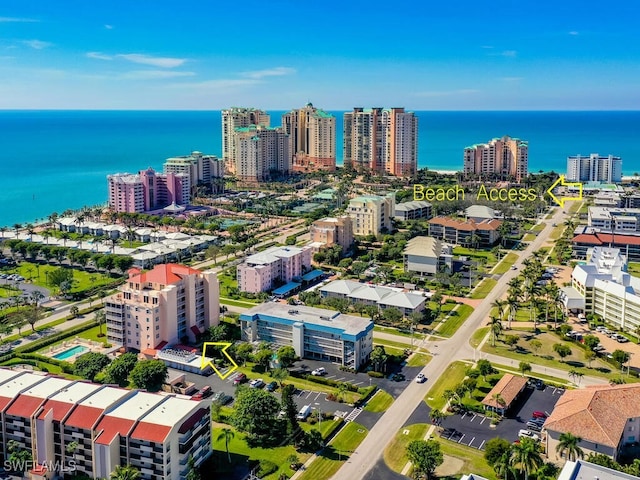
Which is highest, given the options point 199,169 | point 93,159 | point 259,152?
point 259,152

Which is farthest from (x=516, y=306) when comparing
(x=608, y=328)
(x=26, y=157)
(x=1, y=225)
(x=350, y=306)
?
(x=26, y=157)

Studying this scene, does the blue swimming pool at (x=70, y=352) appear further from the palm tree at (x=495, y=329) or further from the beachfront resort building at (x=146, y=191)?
the beachfront resort building at (x=146, y=191)

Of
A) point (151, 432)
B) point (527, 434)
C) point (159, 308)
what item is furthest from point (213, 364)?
point (527, 434)

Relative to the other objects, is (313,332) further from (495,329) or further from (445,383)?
(495,329)

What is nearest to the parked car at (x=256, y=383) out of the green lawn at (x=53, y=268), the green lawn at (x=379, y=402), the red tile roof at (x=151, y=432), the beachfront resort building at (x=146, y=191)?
the green lawn at (x=379, y=402)

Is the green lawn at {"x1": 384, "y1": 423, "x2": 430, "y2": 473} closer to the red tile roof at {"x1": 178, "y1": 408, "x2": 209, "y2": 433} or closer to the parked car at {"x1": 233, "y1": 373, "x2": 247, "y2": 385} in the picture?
the red tile roof at {"x1": 178, "y1": 408, "x2": 209, "y2": 433}

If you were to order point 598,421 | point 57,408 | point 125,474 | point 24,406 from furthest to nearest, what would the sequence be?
point 598,421, point 24,406, point 57,408, point 125,474

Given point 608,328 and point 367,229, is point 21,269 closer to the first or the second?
point 367,229
